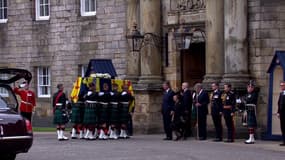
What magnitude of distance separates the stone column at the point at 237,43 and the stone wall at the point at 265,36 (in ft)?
1.08

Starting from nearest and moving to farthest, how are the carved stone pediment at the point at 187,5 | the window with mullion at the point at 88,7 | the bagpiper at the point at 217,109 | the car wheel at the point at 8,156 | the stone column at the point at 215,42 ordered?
the car wheel at the point at 8,156, the bagpiper at the point at 217,109, the stone column at the point at 215,42, the carved stone pediment at the point at 187,5, the window with mullion at the point at 88,7

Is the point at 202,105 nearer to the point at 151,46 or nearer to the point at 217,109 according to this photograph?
the point at 217,109

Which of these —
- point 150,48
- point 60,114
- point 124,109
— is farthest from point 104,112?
point 150,48

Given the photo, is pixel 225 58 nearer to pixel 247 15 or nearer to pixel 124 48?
pixel 247 15

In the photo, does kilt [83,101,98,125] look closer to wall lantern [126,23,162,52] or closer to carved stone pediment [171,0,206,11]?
wall lantern [126,23,162,52]

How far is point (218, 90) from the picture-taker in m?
24.8

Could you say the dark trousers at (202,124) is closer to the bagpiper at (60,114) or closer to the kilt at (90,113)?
the kilt at (90,113)

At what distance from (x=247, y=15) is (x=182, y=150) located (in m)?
6.54

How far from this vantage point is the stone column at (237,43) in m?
26.0

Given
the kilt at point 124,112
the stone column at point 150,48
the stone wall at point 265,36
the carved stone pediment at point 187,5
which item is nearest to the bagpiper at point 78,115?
the kilt at point 124,112

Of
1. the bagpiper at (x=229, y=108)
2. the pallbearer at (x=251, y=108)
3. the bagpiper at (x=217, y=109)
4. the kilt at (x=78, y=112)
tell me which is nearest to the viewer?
the pallbearer at (x=251, y=108)

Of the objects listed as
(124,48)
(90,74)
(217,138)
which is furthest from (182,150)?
(124,48)

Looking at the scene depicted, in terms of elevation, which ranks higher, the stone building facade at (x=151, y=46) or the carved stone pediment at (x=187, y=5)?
the carved stone pediment at (x=187, y=5)

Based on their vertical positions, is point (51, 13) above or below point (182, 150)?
above
